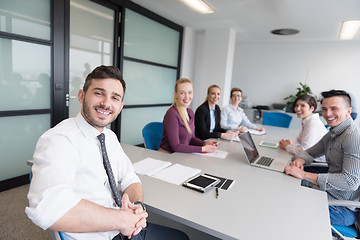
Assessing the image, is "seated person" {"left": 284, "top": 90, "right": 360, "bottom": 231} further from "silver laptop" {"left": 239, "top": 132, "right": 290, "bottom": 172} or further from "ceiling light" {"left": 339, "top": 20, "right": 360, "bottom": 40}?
"ceiling light" {"left": 339, "top": 20, "right": 360, "bottom": 40}

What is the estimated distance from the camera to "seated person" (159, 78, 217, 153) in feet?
6.68

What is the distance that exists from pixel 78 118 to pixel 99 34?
9.54ft

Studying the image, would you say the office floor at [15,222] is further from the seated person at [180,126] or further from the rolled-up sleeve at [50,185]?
the rolled-up sleeve at [50,185]

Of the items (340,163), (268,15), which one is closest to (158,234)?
(340,163)

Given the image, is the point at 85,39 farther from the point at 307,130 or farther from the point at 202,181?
the point at 307,130

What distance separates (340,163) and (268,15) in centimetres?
343

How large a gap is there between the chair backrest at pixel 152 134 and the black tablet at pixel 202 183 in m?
1.00

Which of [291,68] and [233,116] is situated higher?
[291,68]

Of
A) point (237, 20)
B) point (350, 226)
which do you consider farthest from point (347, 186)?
point (237, 20)

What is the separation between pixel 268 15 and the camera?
4176 mm

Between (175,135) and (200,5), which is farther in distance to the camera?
(200,5)

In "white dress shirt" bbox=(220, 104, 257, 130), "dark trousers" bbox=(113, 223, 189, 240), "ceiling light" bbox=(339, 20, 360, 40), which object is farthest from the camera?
"ceiling light" bbox=(339, 20, 360, 40)

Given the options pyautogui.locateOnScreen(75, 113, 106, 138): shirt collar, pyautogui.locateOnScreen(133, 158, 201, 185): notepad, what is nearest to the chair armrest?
pyautogui.locateOnScreen(133, 158, 201, 185): notepad

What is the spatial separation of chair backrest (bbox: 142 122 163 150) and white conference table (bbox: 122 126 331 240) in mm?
867
